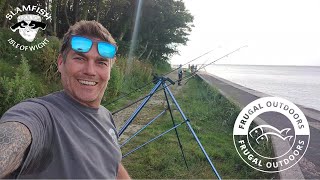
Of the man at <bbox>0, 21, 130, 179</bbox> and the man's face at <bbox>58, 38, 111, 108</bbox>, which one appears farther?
the man's face at <bbox>58, 38, 111, 108</bbox>

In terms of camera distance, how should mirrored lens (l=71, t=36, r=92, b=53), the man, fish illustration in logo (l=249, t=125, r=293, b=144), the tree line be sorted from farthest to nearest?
the tree line, fish illustration in logo (l=249, t=125, r=293, b=144), mirrored lens (l=71, t=36, r=92, b=53), the man

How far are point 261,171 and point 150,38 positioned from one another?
902 inches

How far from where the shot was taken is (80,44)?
Result: 1.73 metres

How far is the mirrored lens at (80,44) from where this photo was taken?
5.68 feet

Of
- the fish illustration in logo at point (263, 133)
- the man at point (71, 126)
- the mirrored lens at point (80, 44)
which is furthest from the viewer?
the fish illustration in logo at point (263, 133)

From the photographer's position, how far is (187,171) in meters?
4.82

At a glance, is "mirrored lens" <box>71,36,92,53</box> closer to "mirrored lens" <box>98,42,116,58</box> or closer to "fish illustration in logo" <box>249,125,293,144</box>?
"mirrored lens" <box>98,42,116,58</box>

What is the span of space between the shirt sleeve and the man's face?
11.5 inches

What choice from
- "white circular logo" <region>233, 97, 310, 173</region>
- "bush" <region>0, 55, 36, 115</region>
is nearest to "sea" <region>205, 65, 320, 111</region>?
"white circular logo" <region>233, 97, 310, 173</region>

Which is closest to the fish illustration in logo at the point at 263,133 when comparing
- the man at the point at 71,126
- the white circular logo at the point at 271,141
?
the white circular logo at the point at 271,141

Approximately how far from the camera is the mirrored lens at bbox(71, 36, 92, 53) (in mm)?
1731

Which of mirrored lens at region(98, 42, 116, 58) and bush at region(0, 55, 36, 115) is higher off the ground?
mirrored lens at region(98, 42, 116, 58)

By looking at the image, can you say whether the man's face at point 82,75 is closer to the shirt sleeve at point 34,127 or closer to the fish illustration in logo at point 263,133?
the shirt sleeve at point 34,127

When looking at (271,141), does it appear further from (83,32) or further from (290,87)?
(290,87)
